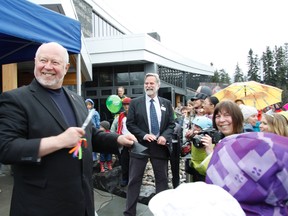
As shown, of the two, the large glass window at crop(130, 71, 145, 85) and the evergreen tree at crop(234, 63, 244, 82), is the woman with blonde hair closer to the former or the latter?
the large glass window at crop(130, 71, 145, 85)

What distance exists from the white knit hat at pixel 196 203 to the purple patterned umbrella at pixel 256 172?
13.8 inches

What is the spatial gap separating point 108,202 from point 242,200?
10.5ft

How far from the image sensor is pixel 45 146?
1495 mm

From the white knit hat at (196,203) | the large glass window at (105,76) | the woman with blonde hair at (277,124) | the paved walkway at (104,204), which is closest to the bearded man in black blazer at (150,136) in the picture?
the paved walkway at (104,204)

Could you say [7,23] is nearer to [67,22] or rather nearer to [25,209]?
[67,22]

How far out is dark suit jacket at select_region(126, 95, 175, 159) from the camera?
3.72 meters

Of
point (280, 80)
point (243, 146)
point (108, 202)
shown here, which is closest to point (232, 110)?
point (243, 146)

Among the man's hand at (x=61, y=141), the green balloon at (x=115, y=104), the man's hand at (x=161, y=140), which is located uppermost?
the green balloon at (x=115, y=104)

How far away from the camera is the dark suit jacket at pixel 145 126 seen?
3.72 meters

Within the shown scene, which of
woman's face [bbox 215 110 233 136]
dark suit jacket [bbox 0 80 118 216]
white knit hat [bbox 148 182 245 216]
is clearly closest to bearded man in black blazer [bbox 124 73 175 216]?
woman's face [bbox 215 110 233 136]

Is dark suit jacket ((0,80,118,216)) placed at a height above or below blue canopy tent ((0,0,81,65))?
below

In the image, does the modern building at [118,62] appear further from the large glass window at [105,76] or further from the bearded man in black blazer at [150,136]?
the bearded man in black blazer at [150,136]

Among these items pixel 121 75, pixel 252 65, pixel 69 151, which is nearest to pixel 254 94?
pixel 69 151

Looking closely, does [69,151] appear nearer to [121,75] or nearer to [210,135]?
[210,135]
